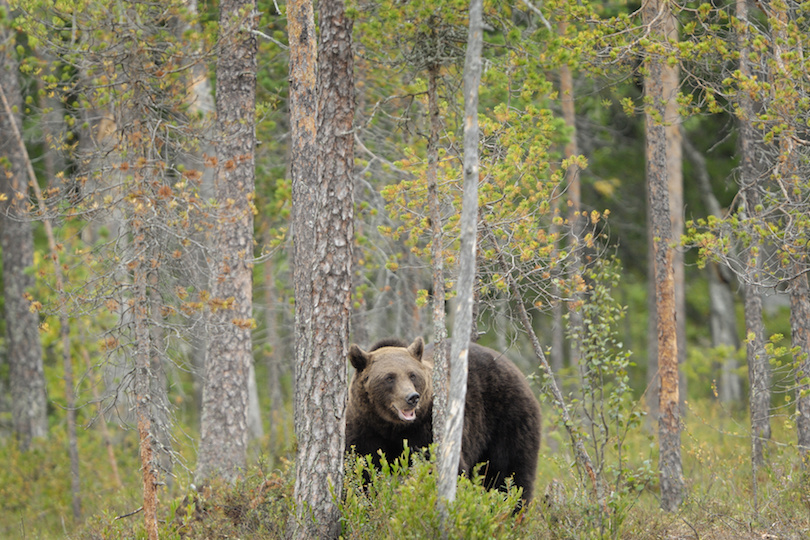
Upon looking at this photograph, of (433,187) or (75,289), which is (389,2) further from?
(75,289)

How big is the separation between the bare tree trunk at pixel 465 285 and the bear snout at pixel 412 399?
139cm

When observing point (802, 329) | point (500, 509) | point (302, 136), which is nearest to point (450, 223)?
point (302, 136)

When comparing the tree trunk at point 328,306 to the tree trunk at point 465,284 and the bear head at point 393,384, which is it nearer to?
the bear head at point 393,384

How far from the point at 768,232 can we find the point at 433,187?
2.94 m

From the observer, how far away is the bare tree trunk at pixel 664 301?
28.5 feet

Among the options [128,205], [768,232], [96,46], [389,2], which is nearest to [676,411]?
[768,232]

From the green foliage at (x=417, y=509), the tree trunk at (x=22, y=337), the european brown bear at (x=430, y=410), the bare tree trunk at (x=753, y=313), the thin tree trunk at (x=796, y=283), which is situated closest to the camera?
the green foliage at (x=417, y=509)

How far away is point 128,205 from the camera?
23.6 feet

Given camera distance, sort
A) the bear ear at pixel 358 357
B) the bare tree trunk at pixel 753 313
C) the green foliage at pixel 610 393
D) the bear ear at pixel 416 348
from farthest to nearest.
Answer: the bare tree trunk at pixel 753 313 → the bear ear at pixel 416 348 → the bear ear at pixel 358 357 → the green foliage at pixel 610 393

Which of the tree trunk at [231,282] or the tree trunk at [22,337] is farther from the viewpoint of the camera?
the tree trunk at [22,337]

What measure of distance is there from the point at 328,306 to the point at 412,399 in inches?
52.8

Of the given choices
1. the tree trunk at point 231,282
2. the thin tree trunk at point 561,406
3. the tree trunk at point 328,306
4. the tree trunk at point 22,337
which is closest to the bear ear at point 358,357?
the tree trunk at point 328,306

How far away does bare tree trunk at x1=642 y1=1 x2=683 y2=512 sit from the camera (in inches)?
342

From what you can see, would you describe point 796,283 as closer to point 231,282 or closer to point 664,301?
point 664,301
